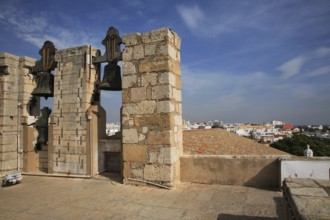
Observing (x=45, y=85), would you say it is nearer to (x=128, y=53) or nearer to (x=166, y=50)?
(x=128, y=53)

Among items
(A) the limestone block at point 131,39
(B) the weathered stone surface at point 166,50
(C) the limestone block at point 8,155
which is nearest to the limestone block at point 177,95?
(B) the weathered stone surface at point 166,50

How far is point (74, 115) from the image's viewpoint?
6.05 metres

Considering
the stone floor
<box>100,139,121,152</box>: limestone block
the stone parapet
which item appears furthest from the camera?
<box>100,139,121,152</box>: limestone block

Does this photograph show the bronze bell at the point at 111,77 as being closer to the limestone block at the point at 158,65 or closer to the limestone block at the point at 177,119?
the limestone block at the point at 158,65

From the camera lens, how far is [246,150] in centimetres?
1239

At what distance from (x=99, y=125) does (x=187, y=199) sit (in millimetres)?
3192

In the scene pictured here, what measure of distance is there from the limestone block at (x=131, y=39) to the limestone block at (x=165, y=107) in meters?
1.38

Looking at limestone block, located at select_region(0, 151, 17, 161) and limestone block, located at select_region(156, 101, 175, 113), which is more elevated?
limestone block, located at select_region(156, 101, 175, 113)

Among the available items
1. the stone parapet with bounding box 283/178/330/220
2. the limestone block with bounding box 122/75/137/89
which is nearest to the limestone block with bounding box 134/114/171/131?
the limestone block with bounding box 122/75/137/89

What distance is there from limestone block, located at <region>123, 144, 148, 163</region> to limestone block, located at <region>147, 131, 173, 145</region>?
21cm

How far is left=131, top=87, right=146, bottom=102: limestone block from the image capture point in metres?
4.87

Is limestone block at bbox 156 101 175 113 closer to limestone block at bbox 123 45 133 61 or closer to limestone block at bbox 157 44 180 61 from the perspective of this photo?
limestone block at bbox 157 44 180 61

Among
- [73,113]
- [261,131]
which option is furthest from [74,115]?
[261,131]

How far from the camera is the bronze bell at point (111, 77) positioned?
236 inches
